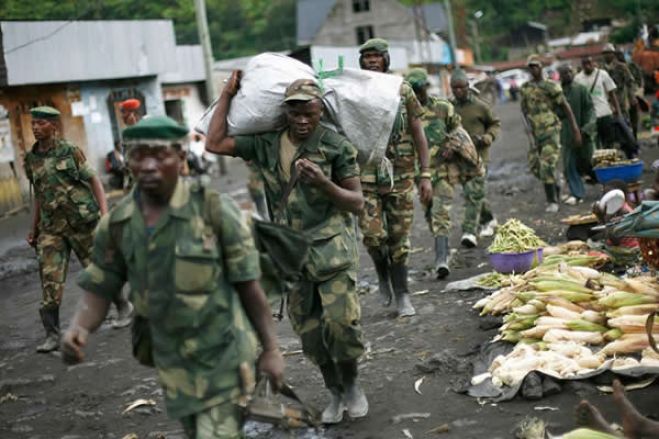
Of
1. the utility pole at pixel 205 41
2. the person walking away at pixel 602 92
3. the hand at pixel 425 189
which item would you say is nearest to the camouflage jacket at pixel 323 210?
the hand at pixel 425 189

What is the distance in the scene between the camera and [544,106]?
41.8 ft

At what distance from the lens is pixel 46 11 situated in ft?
122

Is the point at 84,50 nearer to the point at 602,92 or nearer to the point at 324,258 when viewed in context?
the point at 602,92

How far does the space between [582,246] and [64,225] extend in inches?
179

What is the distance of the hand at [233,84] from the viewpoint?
212 inches

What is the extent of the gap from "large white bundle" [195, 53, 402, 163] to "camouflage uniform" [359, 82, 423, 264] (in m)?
1.63

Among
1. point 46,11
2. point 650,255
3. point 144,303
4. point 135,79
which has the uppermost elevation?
point 46,11

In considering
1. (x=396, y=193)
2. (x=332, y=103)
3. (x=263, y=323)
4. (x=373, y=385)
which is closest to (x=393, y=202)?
(x=396, y=193)

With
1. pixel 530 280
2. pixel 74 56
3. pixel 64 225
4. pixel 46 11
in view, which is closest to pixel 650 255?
pixel 530 280

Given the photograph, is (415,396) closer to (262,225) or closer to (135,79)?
(262,225)

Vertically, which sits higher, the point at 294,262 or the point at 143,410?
the point at 294,262

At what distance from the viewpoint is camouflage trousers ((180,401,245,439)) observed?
363 cm

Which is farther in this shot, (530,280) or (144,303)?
(530,280)

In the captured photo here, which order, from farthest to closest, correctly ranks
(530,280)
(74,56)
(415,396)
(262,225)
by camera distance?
1. (74,56)
2. (530,280)
3. (415,396)
4. (262,225)
